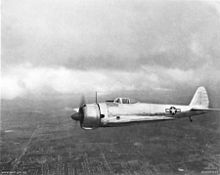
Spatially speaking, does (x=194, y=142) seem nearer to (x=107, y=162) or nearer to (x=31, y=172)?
(x=107, y=162)

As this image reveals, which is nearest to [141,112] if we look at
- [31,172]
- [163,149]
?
[31,172]

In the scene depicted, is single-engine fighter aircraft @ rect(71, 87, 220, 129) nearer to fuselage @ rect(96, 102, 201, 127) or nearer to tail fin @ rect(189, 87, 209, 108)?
fuselage @ rect(96, 102, 201, 127)

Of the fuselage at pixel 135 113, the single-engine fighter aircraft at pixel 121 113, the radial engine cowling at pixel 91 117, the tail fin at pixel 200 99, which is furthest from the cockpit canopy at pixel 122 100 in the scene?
the tail fin at pixel 200 99

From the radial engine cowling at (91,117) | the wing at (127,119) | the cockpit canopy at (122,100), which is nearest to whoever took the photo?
the radial engine cowling at (91,117)

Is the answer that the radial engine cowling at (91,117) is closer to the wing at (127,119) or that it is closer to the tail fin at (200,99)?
the wing at (127,119)

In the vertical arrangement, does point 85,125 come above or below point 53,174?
above

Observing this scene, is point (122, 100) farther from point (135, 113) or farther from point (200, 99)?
point (200, 99)

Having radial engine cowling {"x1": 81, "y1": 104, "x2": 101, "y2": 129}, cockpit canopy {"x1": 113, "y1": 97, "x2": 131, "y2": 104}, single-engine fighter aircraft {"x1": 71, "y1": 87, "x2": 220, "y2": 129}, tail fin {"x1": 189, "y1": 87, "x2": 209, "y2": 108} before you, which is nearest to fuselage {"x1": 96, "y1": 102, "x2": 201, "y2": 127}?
single-engine fighter aircraft {"x1": 71, "y1": 87, "x2": 220, "y2": 129}
